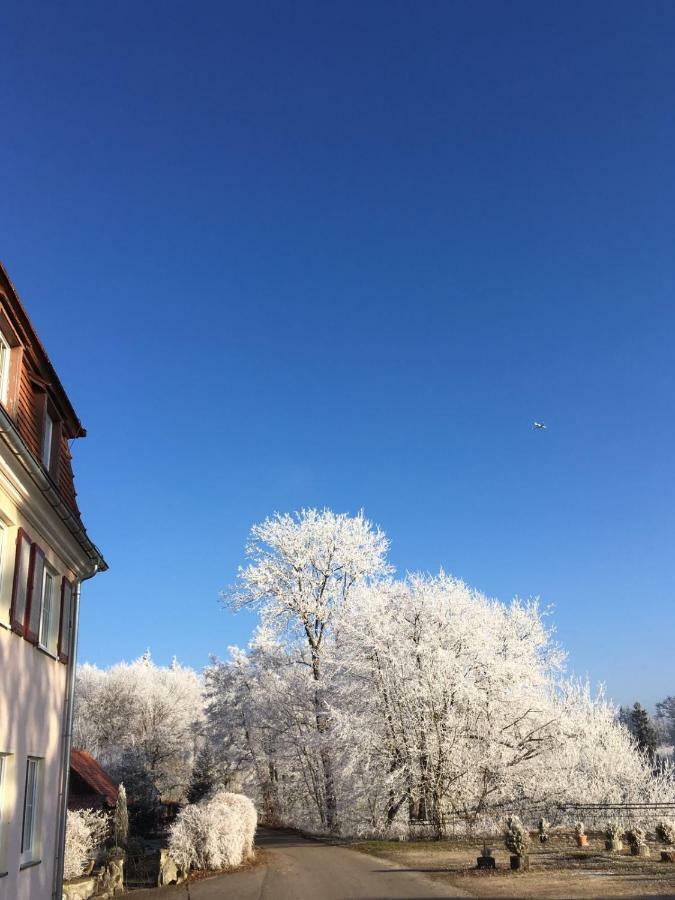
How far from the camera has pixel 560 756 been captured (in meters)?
26.2

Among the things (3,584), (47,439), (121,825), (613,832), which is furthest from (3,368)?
(613,832)

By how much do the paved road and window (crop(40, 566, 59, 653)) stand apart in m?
7.33

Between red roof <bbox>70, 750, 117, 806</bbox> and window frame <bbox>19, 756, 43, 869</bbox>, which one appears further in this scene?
red roof <bbox>70, 750, 117, 806</bbox>

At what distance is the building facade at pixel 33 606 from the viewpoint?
32.4 ft

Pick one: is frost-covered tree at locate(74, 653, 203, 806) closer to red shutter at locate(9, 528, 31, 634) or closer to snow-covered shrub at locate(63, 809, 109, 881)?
snow-covered shrub at locate(63, 809, 109, 881)

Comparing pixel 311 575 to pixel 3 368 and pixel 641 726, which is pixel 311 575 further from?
pixel 641 726

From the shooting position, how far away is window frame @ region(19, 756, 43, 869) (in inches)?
421

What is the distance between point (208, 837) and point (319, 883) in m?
3.77

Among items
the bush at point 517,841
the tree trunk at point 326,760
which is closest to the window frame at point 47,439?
the bush at point 517,841

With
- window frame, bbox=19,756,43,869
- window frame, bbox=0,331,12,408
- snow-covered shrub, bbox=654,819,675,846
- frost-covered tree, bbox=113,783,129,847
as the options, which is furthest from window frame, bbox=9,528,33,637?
snow-covered shrub, bbox=654,819,675,846

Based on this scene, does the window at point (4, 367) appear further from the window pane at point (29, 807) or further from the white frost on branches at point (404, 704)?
the white frost on branches at point (404, 704)

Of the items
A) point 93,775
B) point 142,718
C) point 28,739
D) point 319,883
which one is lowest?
point 319,883

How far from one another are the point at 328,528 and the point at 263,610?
4.82 m

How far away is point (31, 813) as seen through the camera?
11.2 m
